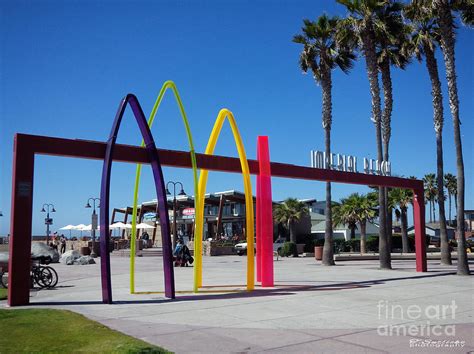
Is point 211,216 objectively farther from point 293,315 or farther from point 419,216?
point 293,315

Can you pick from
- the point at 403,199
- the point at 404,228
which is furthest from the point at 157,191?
the point at 403,199

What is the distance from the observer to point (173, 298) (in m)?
13.0

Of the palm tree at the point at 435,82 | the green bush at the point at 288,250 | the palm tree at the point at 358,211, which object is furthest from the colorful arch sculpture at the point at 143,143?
the palm tree at the point at 358,211

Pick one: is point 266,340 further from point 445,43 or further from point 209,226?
point 209,226

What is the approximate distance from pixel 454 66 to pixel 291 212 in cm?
3010

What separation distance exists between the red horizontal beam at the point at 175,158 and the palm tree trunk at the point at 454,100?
131 inches

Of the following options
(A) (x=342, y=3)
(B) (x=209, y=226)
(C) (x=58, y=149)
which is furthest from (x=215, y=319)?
(B) (x=209, y=226)

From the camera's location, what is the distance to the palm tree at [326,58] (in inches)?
1090

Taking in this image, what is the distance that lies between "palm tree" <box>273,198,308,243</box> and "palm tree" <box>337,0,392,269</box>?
25.9 metres

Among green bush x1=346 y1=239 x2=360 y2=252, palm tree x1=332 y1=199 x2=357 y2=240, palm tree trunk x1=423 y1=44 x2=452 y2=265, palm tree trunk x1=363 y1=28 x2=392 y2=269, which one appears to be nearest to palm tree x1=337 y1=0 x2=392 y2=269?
palm tree trunk x1=363 y1=28 x2=392 y2=269

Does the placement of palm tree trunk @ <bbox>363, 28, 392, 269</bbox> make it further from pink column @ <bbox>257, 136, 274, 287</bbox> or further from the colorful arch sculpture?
the colorful arch sculpture

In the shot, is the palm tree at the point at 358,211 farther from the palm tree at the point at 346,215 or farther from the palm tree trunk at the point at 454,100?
the palm tree trunk at the point at 454,100

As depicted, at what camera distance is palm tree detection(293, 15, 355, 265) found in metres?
27.7

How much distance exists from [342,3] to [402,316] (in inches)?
716
